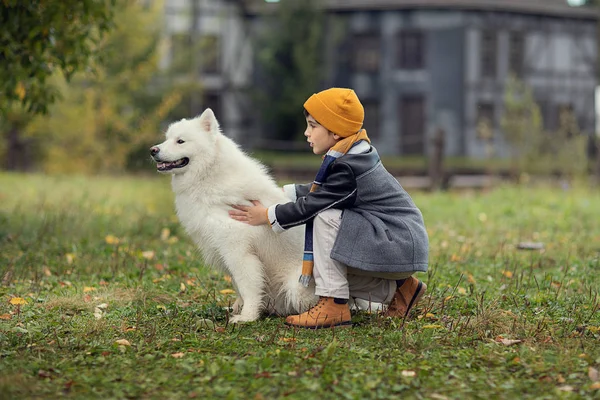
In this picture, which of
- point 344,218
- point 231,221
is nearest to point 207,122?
point 231,221

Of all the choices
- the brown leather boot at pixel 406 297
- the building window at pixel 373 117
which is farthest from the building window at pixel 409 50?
the brown leather boot at pixel 406 297

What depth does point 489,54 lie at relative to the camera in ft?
92.9

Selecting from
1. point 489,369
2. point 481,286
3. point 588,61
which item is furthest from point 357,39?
point 489,369

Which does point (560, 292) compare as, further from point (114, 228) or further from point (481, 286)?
point (114, 228)

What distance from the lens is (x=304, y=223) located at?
4.57 meters

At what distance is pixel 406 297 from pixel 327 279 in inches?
25.2

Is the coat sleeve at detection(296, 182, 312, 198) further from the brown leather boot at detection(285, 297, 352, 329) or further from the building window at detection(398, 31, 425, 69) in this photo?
the building window at detection(398, 31, 425, 69)

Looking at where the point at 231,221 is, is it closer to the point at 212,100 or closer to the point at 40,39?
the point at 40,39

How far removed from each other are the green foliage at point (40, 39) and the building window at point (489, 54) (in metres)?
21.8

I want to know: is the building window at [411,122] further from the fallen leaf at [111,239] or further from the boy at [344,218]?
the boy at [344,218]

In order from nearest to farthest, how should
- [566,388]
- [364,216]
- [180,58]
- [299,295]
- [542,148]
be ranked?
[566,388] < [364,216] < [299,295] < [542,148] < [180,58]

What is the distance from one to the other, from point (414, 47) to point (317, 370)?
25.7m

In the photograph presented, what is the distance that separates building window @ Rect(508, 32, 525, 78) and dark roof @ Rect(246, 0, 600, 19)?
0.93 m

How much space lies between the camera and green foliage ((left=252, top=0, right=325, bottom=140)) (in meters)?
26.5
